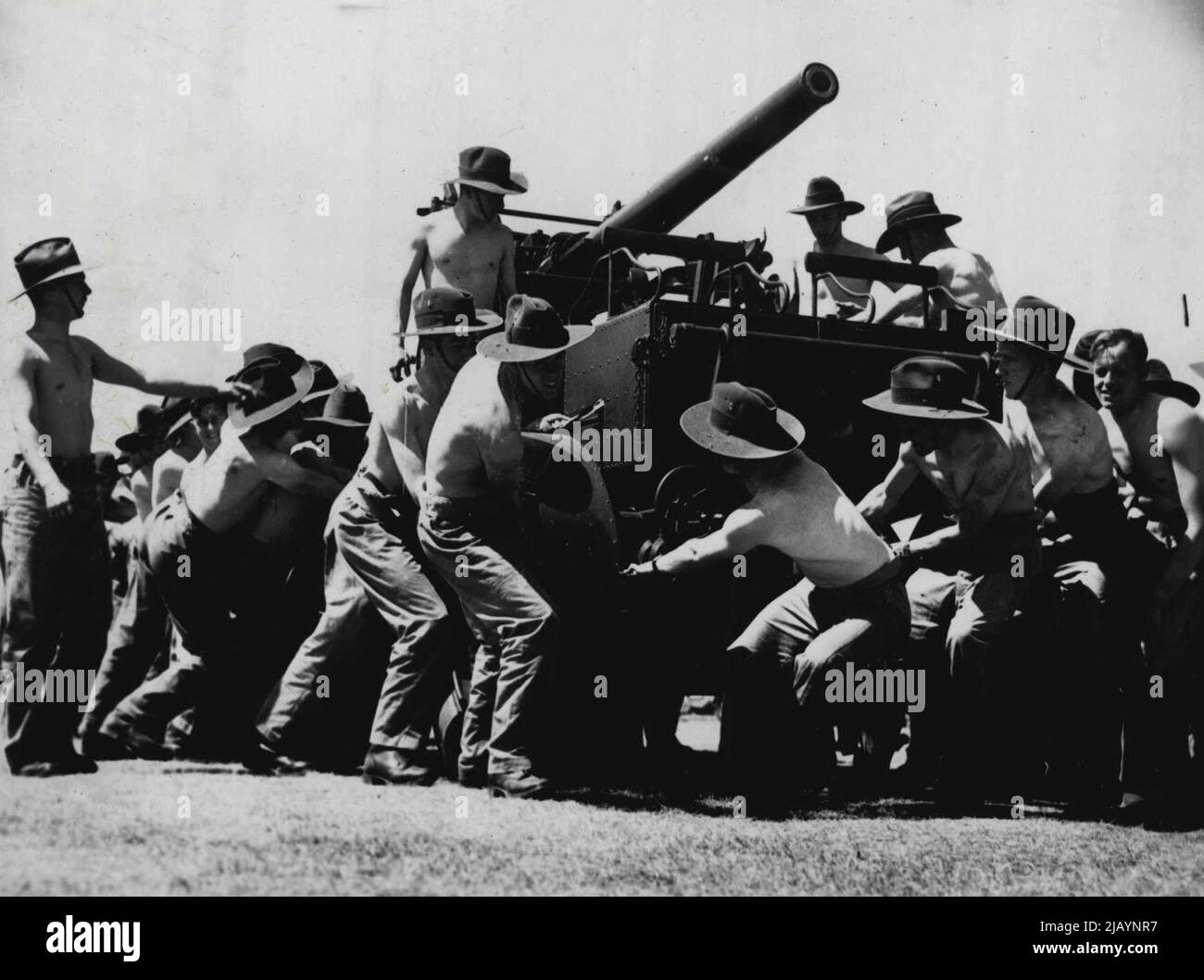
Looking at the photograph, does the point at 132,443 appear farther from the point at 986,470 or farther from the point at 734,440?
the point at 986,470

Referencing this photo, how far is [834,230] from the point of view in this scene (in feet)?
29.1

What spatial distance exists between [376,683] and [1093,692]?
3.32m

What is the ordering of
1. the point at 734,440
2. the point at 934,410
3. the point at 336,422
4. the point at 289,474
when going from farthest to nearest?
the point at 336,422 → the point at 289,474 → the point at 934,410 → the point at 734,440

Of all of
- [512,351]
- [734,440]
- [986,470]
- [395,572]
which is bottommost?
[395,572]

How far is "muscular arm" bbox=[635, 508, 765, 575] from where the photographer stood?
19.1 feet

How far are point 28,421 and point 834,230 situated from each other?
491 cm

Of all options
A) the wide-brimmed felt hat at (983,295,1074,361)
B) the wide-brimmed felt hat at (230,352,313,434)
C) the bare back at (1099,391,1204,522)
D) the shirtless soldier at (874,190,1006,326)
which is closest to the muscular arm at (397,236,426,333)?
the wide-brimmed felt hat at (230,352,313,434)

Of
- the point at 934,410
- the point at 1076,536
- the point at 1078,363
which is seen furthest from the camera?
the point at 1078,363

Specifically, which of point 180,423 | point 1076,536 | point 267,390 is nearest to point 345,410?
point 267,390

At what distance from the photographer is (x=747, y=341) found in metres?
7.44

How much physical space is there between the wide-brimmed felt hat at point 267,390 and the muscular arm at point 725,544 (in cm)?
224

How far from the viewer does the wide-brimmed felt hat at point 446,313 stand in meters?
6.70
